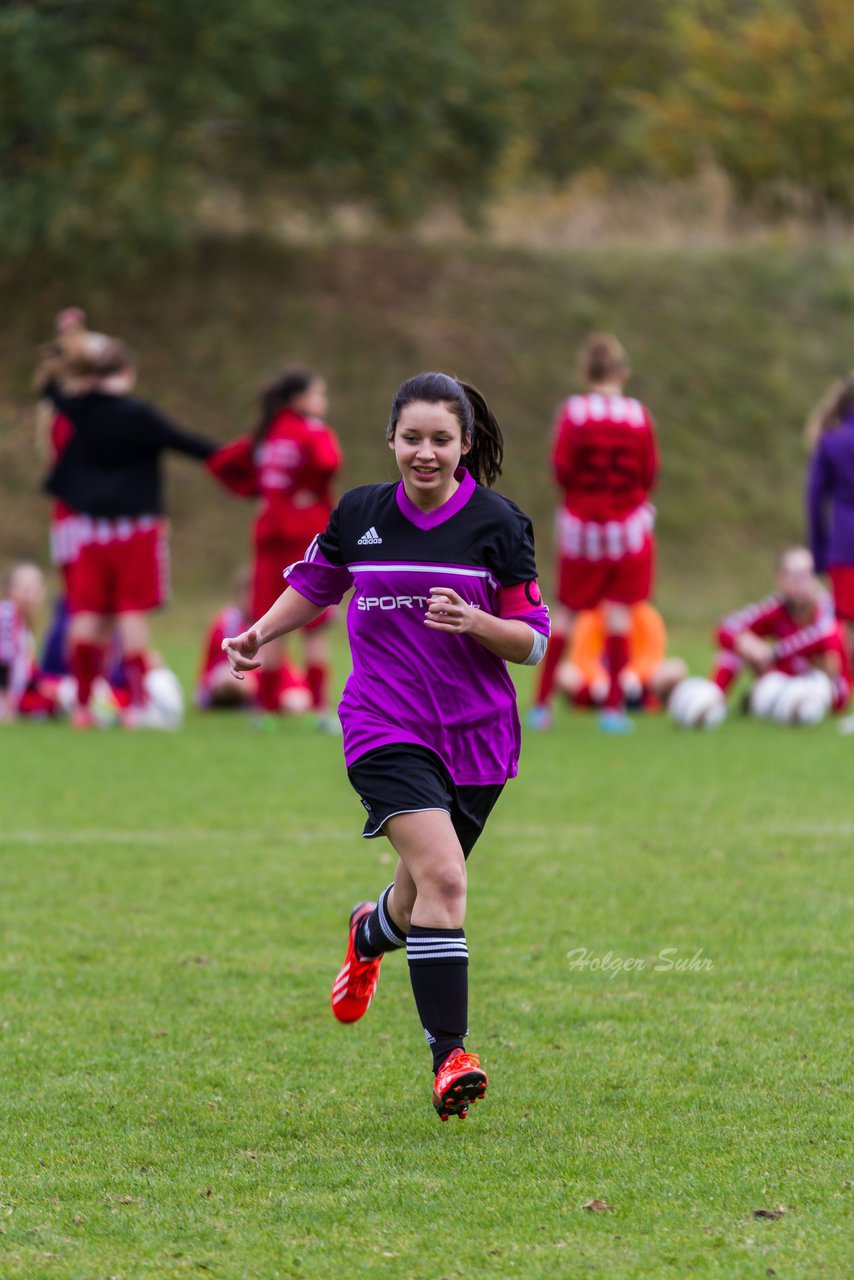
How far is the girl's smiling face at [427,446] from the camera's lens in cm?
440

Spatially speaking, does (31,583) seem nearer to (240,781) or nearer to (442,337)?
(240,781)

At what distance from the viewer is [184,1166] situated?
12.7 feet

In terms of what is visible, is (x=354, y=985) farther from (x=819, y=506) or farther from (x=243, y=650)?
(x=819, y=506)

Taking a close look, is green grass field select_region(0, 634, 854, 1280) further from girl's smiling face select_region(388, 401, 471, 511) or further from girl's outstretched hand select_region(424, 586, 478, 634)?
girl's smiling face select_region(388, 401, 471, 511)

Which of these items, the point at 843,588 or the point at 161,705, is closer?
the point at 843,588

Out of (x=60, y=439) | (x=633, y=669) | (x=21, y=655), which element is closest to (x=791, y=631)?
(x=633, y=669)

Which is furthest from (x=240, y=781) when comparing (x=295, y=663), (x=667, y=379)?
(x=667, y=379)

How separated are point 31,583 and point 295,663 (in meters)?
6.18

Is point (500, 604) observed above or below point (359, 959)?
above

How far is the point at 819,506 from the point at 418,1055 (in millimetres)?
8354

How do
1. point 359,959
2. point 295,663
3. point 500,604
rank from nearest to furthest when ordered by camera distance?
point 500,604 → point 359,959 → point 295,663

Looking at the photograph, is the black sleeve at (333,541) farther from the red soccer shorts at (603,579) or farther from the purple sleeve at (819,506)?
the purple sleeve at (819,506)

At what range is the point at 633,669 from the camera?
552 inches

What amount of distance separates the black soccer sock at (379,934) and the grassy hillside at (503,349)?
65.5 feet
